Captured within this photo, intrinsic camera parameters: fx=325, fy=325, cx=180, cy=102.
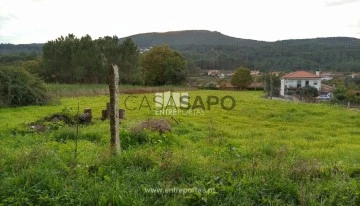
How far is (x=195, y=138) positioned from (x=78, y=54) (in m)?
39.0

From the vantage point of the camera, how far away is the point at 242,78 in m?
60.8

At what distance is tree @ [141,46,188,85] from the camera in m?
54.5

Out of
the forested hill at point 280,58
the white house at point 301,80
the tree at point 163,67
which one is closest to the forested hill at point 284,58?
the forested hill at point 280,58

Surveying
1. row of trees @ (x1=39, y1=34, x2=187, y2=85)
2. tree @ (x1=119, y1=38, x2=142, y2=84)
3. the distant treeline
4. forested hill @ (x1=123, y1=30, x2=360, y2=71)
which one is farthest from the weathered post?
the distant treeline

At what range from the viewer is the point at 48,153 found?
538 cm

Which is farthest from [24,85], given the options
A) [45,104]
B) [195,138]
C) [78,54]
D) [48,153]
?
[78,54]

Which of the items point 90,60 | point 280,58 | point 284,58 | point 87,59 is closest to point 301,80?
point 90,60

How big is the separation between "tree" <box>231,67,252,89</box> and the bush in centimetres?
4352

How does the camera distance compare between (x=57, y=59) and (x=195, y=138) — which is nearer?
(x=195, y=138)

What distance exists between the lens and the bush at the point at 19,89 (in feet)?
65.6

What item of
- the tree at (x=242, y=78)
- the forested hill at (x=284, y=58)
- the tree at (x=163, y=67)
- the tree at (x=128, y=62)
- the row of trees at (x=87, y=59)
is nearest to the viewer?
the row of trees at (x=87, y=59)

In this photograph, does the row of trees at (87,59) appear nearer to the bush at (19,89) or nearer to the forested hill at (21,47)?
the bush at (19,89)

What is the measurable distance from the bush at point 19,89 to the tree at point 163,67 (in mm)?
32805

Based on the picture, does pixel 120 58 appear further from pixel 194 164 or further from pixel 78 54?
pixel 194 164
